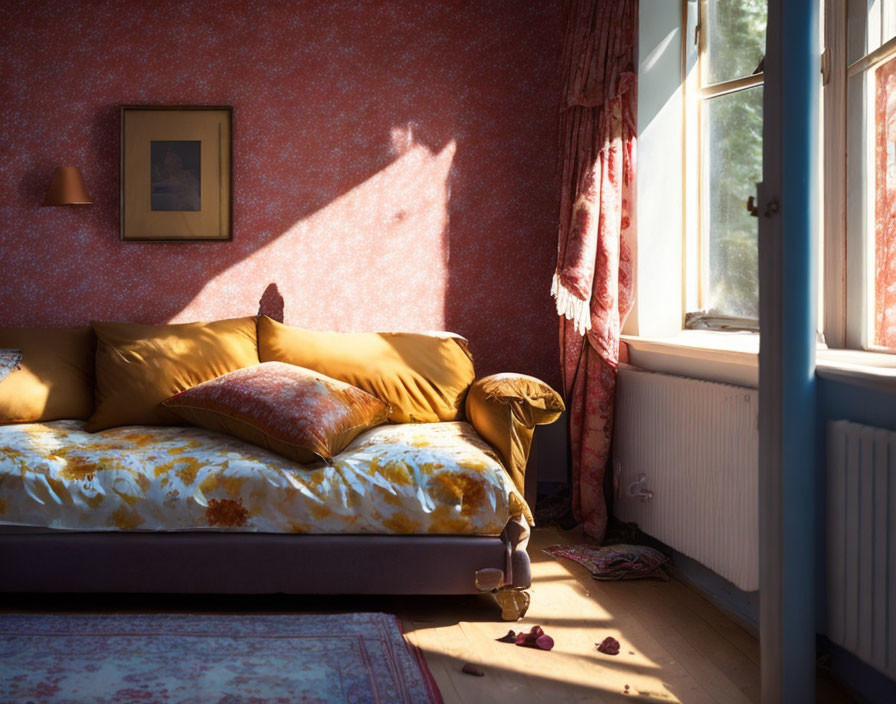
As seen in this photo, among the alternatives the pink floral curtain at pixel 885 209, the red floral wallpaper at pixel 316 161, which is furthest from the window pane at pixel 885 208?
the red floral wallpaper at pixel 316 161

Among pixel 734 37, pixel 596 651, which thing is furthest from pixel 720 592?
pixel 734 37

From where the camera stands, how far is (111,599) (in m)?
2.78

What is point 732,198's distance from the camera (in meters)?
3.28

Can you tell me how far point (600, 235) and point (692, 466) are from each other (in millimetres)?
1085

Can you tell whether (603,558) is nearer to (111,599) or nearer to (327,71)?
(111,599)

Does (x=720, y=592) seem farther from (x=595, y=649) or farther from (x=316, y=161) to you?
(x=316, y=161)

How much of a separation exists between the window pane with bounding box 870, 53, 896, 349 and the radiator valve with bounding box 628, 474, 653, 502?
100 centimetres

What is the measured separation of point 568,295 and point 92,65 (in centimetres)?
244

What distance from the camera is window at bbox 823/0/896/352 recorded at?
2.46 m

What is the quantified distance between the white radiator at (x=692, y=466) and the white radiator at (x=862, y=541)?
380 millimetres

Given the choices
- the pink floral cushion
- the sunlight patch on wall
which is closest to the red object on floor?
the pink floral cushion

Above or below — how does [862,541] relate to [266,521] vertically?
above

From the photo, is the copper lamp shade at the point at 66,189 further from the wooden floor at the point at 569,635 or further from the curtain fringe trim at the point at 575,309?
the curtain fringe trim at the point at 575,309

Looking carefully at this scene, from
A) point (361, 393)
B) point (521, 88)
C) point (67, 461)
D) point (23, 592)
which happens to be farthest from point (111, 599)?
point (521, 88)
